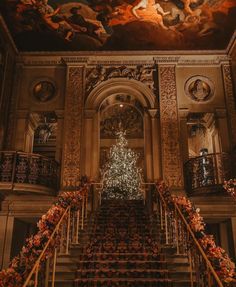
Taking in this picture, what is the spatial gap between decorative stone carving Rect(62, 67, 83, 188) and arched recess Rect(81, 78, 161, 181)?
0.92 ft

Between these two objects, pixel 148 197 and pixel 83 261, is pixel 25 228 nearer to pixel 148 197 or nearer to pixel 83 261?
pixel 148 197

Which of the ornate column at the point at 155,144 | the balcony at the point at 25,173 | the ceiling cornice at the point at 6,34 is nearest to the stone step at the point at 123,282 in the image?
the balcony at the point at 25,173

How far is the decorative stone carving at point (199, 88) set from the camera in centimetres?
1361

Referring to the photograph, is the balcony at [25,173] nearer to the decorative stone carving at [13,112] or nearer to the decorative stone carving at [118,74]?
the decorative stone carving at [13,112]

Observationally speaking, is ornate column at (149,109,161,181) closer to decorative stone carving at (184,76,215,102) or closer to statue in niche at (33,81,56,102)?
decorative stone carving at (184,76,215,102)

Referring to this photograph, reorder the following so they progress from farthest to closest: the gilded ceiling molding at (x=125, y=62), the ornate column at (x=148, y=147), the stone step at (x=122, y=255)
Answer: the gilded ceiling molding at (x=125, y=62)
the ornate column at (x=148, y=147)
the stone step at (x=122, y=255)

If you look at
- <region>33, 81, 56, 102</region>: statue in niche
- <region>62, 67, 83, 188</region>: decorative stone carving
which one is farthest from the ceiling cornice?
<region>62, 67, 83, 188</region>: decorative stone carving

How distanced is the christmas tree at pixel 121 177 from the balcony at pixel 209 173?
3.53 m

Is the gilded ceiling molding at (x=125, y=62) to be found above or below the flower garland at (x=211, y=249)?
above

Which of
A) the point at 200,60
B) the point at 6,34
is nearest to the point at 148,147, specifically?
the point at 200,60

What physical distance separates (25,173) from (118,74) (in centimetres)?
581

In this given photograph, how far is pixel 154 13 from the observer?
1238 centimetres

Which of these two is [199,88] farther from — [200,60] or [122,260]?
[122,260]

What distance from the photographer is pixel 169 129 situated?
13086 millimetres
